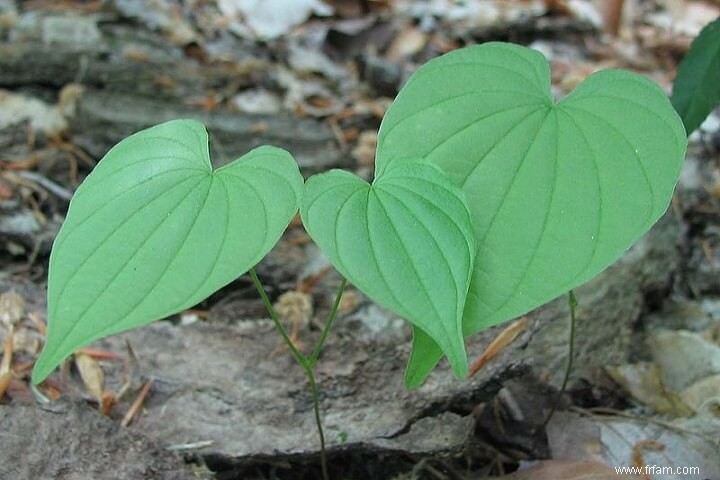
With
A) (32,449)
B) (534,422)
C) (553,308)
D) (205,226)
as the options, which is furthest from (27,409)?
(553,308)

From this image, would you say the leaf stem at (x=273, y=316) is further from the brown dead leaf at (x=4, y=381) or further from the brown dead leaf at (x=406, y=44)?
the brown dead leaf at (x=406, y=44)

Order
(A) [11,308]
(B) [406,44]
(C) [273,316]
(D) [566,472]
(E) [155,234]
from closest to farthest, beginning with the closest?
(E) [155,234] < (C) [273,316] < (D) [566,472] < (A) [11,308] < (B) [406,44]

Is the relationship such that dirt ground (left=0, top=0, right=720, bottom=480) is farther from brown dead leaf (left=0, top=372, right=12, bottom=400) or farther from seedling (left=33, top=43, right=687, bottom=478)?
seedling (left=33, top=43, right=687, bottom=478)

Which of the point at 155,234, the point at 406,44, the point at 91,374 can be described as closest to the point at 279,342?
the point at 91,374

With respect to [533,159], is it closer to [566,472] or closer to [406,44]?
[566,472]

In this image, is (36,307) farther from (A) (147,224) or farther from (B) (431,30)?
(B) (431,30)

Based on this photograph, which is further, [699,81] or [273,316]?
[699,81]
